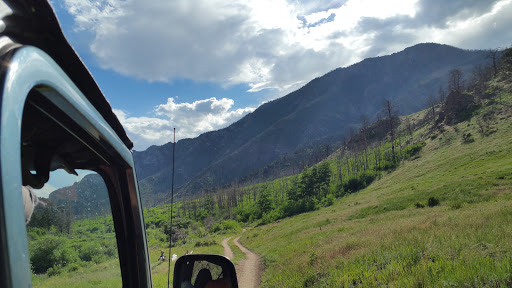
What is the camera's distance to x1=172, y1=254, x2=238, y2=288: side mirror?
8.27 ft

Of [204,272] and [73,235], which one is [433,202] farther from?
[73,235]

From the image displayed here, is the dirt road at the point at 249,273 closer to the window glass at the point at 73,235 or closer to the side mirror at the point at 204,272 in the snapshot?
the side mirror at the point at 204,272

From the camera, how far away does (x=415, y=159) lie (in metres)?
64.8

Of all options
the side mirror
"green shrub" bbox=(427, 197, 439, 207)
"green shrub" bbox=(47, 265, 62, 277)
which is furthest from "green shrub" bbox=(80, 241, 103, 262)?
"green shrub" bbox=(427, 197, 439, 207)

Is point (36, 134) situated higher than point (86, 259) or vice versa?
point (36, 134)

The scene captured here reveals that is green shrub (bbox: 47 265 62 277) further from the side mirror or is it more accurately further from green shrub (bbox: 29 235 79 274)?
the side mirror

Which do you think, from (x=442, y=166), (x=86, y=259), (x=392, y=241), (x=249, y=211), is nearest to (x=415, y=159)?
(x=442, y=166)

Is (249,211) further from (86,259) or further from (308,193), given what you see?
(86,259)

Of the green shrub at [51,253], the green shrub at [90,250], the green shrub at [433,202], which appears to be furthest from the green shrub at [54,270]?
the green shrub at [433,202]

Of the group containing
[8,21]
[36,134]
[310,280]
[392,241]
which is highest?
[8,21]

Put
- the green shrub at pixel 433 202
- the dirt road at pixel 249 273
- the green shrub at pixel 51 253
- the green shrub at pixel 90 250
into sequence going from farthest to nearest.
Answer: the green shrub at pixel 433 202 → the dirt road at pixel 249 273 → the green shrub at pixel 90 250 → the green shrub at pixel 51 253

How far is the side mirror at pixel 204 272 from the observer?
2.52m

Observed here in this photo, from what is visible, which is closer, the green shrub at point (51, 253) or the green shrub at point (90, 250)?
the green shrub at point (51, 253)

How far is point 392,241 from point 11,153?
11.0 m
